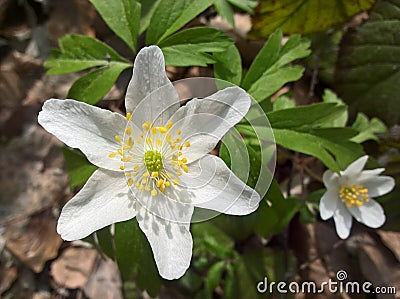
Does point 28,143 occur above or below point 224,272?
above

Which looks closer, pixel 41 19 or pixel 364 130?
pixel 364 130

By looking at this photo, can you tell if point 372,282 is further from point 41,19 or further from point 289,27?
point 41,19

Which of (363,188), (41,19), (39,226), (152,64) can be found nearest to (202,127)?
(152,64)

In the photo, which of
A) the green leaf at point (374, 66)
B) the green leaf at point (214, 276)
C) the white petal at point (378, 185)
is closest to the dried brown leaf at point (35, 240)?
the green leaf at point (214, 276)

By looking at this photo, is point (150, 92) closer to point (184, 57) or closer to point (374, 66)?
point (184, 57)

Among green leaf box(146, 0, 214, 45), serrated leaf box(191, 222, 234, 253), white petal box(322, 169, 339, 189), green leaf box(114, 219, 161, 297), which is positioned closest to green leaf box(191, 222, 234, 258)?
serrated leaf box(191, 222, 234, 253)

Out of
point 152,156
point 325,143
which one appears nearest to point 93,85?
point 152,156

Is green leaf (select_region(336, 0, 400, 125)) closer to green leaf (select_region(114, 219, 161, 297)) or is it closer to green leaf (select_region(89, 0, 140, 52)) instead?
green leaf (select_region(89, 0, 140, 52))
